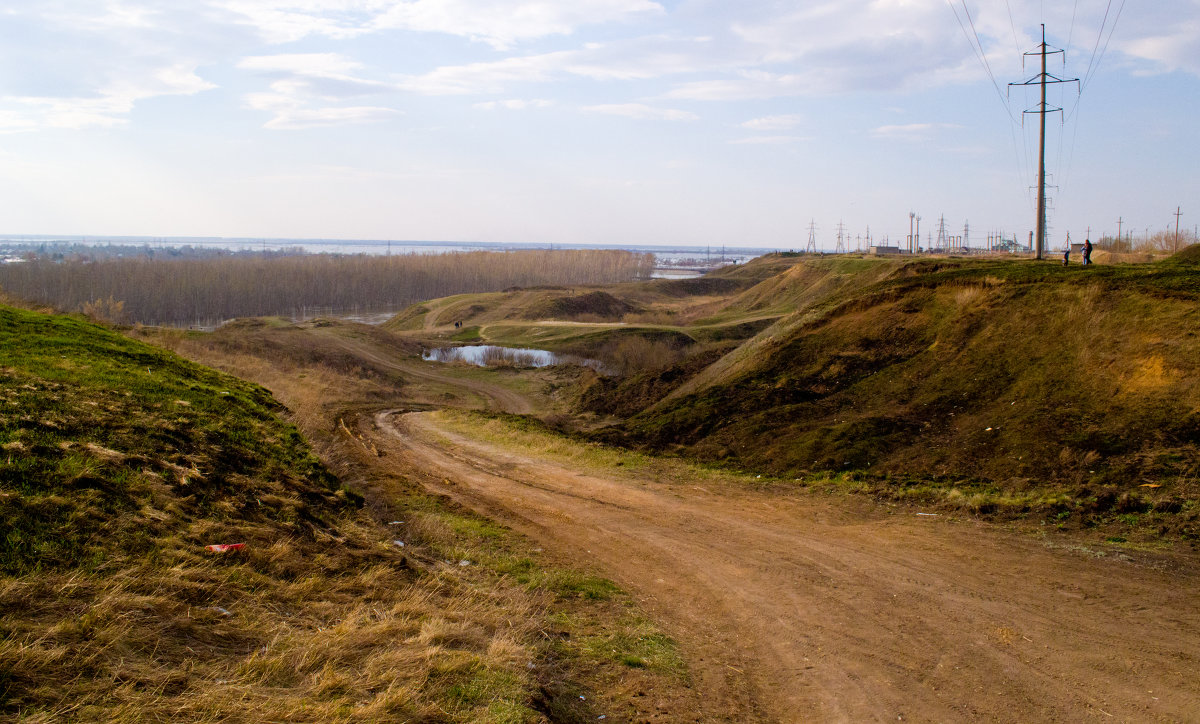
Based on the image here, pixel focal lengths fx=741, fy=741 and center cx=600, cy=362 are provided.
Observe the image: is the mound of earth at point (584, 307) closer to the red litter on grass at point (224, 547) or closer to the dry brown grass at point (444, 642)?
the dry brown grass at point (444, 642)

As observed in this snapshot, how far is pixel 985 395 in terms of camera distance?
662 inches

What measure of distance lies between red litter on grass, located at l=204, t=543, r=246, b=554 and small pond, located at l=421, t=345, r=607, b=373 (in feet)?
137

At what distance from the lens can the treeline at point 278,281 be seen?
104 m

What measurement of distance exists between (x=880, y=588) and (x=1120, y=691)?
2.91 metres

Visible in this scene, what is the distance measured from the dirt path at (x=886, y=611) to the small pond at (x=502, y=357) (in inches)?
1472

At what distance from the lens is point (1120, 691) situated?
21.9 ft

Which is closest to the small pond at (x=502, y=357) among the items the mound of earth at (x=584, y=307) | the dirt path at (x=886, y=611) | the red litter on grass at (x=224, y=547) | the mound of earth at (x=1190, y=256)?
the mound of earth at (x=584, y=307)

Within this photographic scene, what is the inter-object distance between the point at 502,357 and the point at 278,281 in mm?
93537

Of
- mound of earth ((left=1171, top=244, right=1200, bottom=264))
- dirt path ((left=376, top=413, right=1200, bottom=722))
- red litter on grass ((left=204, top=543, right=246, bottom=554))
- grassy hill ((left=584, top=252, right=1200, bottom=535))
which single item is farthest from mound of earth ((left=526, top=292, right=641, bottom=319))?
red litter on grass ((left=204, top=543, right=246, bottom=554))

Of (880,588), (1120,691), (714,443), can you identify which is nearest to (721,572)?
(880,588)

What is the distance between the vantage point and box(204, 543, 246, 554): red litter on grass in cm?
717

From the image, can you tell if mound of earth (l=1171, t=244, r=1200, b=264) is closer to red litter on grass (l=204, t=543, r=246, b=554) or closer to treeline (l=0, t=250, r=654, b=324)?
red litter on grass (l=204, t=543, r=246, b=554)

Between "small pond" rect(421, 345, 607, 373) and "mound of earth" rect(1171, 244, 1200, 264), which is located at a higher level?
"mound of earth" rect(1171, 244, 1200, 264)

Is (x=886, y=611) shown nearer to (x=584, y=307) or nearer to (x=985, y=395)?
(x=985, y=395)
